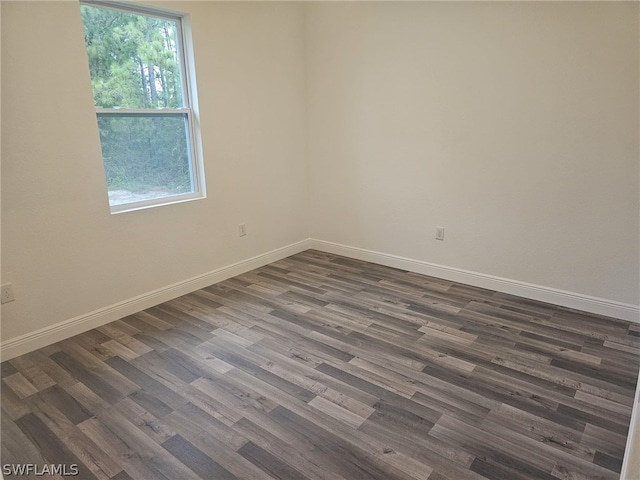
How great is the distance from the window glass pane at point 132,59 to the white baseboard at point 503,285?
2245mm

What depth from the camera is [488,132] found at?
3.24 m

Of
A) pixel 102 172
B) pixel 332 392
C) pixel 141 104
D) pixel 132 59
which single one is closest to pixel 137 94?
pixel 141 104

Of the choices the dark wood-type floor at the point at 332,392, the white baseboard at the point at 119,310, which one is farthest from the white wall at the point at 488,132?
the white baseboard at the point at 119,310

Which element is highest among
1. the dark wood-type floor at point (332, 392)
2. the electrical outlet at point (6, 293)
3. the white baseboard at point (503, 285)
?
the electrical outlet at point (6, 293)

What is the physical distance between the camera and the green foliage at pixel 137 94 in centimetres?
273

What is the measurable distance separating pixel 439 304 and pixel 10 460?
2.75m

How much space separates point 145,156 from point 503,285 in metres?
3.05

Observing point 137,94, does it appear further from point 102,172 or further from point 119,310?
point 119,310

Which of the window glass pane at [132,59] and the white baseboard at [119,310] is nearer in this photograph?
the white baseboard at [119,310]

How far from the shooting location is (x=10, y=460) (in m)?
1.75

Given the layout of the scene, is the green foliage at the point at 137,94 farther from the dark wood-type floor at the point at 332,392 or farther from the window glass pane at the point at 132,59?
the dark wood-type floor at the point at 332,392

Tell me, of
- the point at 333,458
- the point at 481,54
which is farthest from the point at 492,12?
the point at 333,458

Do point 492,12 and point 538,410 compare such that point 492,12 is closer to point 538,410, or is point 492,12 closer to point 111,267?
point 538,410

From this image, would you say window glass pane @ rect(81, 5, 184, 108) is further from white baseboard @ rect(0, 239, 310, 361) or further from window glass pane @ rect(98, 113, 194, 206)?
white baseboard @ rect(0, 239, 310, 361)
